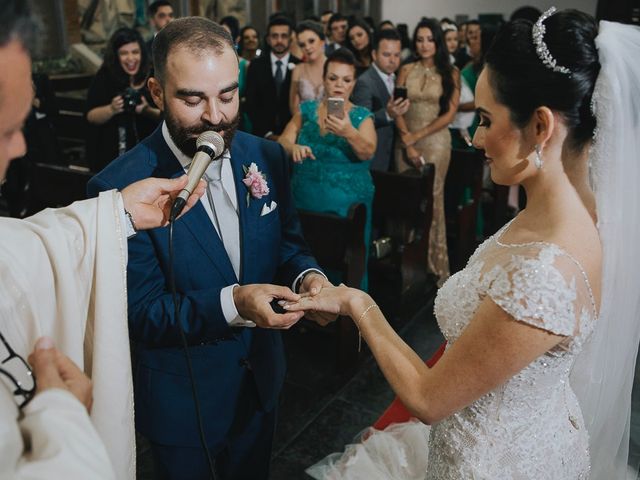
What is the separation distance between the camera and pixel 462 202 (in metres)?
5.59

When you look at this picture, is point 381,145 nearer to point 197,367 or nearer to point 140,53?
point 140,53

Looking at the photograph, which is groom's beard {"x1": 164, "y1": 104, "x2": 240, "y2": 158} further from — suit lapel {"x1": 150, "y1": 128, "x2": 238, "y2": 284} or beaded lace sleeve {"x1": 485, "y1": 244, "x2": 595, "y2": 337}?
beaded lace sleeve {"x1": 485, "y1": 244, "x2": 595, "y2": 337}

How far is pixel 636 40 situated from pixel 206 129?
46.3 inches

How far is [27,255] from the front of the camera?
1195mm

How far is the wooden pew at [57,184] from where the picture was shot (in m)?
3.96

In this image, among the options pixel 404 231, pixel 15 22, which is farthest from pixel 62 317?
pixel 404 231

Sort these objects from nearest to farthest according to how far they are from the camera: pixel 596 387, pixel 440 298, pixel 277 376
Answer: pixel 440 298 < pixel 596 387 < pixel 277 376

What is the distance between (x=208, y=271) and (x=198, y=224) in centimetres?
15

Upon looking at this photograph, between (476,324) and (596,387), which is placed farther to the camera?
(596,387)

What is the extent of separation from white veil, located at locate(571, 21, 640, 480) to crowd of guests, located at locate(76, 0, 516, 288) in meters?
2.21

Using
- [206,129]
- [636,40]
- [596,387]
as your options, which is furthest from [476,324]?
[206,129]

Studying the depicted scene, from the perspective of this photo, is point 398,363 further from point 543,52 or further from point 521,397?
point 543,52

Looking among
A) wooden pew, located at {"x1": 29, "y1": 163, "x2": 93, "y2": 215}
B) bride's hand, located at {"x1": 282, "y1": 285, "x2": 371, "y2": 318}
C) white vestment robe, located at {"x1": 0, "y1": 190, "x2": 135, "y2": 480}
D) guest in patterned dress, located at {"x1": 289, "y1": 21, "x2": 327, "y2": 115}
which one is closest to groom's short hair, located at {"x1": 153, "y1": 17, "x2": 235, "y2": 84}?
white vestment robe, located at {"x1": 0, "y1": 190, "x2": 135, "y2": 480}

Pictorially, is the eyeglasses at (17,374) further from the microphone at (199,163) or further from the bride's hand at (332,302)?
the bride's hand at (332,302)
